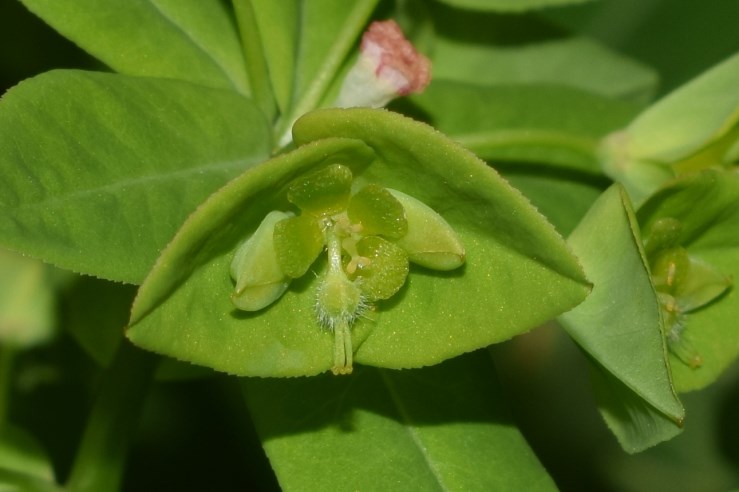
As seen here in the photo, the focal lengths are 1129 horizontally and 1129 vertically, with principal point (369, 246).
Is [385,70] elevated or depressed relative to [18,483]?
elevated

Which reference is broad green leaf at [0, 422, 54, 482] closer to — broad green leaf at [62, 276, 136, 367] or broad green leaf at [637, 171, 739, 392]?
broad green leaf at [62, 276, 136, 367]

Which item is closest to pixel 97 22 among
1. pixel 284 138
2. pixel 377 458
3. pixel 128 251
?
pixel 284 138

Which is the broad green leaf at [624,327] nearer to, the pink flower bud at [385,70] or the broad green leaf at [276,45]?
the pink flower bud at [385,70]

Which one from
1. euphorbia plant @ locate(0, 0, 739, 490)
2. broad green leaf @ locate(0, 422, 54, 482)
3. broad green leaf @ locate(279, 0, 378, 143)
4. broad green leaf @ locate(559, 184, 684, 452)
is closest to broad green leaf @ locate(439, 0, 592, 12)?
euphorbia plant @ locate(0, 0, 739, 490)

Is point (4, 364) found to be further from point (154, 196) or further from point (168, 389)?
point (154, 196)

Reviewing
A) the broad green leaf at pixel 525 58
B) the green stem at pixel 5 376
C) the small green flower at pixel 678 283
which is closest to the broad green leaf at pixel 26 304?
the green stem at pixel 5 376

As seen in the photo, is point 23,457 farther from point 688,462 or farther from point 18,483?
point 688,462

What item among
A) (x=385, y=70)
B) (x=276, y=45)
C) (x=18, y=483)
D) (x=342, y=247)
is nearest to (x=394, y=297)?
(x=342, y=247)
